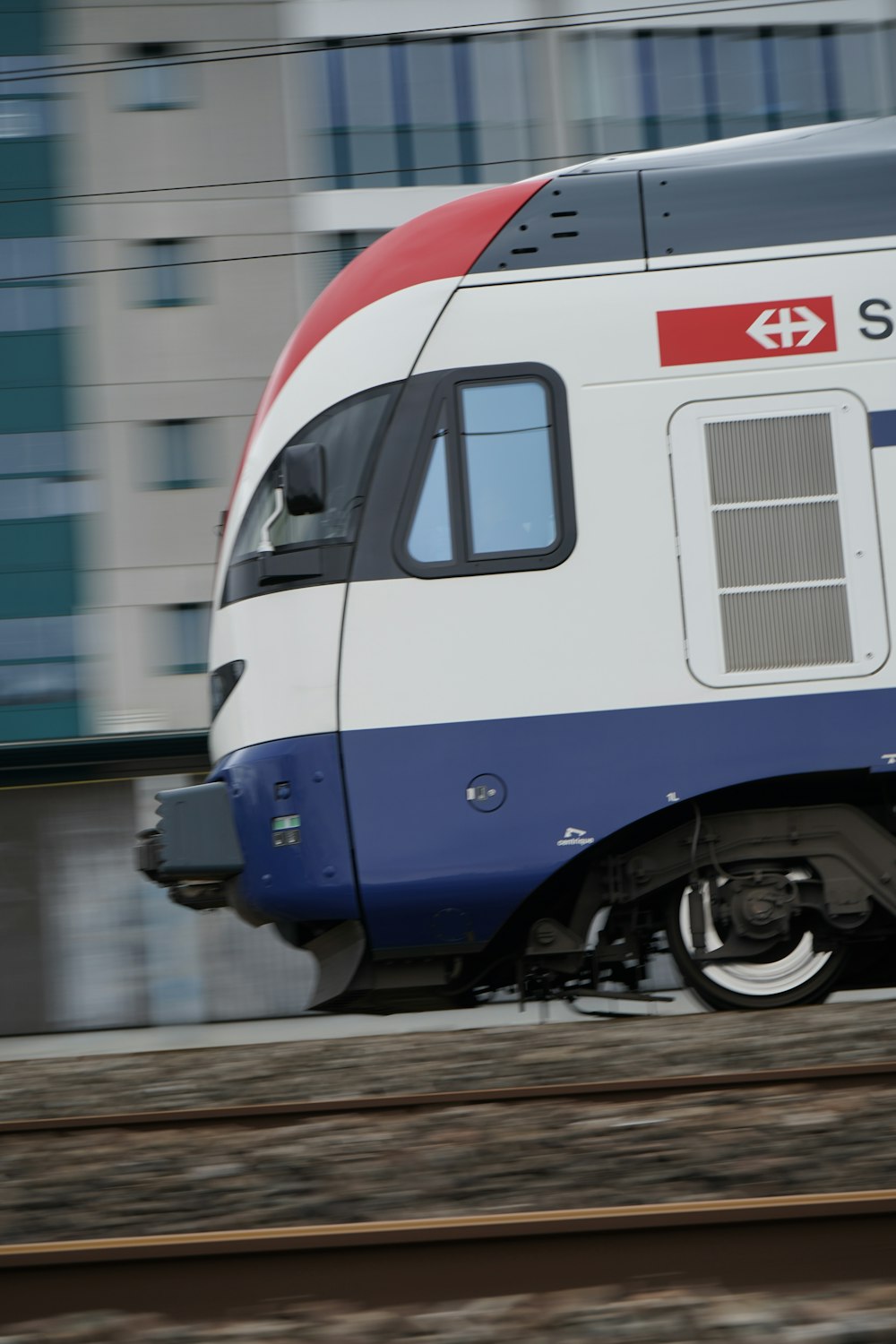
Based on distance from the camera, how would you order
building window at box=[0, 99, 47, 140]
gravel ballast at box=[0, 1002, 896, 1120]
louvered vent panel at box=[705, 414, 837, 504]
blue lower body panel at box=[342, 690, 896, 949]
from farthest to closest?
building window at box=[0, 99, 47, 140] < louvered vent panel at box=[705, 414, 837, 504] < blue lower body panel at box=[342, 690, 896, 949] < gravel ballast at box=[0, 1002, 896, 1120]

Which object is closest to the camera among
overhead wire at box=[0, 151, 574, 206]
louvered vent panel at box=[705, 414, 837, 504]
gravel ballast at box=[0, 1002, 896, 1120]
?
gravel ballast at box=[0, 1002, 896, 1120]

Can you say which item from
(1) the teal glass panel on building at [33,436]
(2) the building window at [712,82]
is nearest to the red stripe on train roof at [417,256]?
(1) the teal glass panel on building at [33,436]

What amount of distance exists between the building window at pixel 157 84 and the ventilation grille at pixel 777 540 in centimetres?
1940

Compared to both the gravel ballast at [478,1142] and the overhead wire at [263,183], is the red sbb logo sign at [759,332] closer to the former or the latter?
the gravel ballast at [478,1142]

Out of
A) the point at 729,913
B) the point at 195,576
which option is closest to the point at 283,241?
the point at 195,576

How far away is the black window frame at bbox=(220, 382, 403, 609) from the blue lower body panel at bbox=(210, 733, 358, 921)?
69cm

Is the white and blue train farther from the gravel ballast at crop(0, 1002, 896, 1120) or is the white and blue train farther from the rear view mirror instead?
the gravel ballast at crop(0, 1002, 896, 1120)

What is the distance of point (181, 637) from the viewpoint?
862 inches

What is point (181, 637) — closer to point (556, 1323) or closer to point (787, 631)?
point (787, 631)

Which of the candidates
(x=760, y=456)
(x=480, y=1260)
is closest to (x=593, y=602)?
(x=760, y=456)

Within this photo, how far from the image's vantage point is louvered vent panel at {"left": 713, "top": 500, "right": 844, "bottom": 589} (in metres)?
5.90

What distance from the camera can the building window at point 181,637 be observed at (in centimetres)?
2183

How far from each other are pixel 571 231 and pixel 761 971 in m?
3.39

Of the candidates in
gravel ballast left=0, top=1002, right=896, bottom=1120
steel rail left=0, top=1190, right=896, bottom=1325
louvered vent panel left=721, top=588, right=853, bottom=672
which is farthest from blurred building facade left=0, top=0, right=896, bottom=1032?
steel rail left=0, top=1190, right=896, bottom=1325
